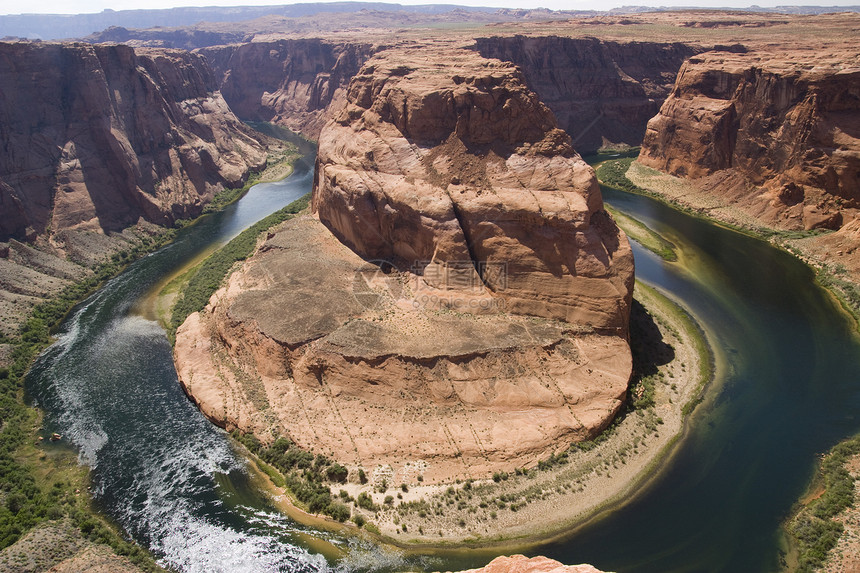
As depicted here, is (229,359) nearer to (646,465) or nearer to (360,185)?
(360,185)

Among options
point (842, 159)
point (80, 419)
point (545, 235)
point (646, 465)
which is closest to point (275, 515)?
point (80, 419)

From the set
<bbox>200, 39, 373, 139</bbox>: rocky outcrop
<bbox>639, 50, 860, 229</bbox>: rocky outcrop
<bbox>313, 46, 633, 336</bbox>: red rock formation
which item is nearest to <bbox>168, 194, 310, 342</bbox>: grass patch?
<bbox>313, 46, 633, 336</bbox>: red rock formation

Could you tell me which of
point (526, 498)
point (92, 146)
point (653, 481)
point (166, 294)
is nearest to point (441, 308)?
point (526, 498)

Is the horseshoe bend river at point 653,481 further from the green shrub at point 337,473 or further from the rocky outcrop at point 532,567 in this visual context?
the rocky outcrop at point 532,567

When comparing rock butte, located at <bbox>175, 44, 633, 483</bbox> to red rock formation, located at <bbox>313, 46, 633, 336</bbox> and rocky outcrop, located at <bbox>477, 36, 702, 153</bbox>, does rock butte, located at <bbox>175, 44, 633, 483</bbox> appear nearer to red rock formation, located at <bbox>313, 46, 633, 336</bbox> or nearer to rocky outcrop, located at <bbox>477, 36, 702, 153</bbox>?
red rock formation, located at <bbox>313, 46, 633, 336</bbox>

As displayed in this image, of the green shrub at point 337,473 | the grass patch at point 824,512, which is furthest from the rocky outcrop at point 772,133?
the green shrub at point 337,473

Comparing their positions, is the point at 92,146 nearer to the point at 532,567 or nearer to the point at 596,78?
the point at 532,567
